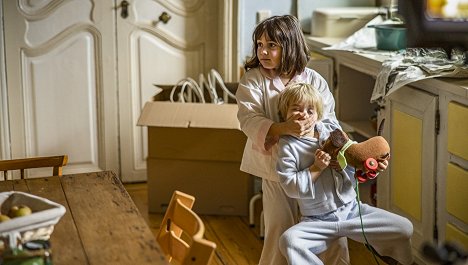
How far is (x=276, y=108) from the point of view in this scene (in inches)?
103

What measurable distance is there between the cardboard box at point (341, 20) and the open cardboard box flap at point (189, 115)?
2.40 feet

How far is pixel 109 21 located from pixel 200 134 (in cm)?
90

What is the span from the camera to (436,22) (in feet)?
8.91

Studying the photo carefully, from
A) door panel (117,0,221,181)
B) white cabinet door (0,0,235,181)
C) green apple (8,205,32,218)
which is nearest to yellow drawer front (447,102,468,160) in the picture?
green apple (8,205,32,218)

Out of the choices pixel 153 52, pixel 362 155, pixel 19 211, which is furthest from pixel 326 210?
pixel 153 52

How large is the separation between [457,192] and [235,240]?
3.90 feet

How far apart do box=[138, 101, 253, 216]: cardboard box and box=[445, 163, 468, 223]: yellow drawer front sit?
1.21 meters

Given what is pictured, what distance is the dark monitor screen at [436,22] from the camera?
2621 millimetres

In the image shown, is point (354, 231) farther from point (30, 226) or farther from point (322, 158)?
point (30, 226)

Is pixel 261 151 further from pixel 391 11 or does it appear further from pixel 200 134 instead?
pixel 391 11

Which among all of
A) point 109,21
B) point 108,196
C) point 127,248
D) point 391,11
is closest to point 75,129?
point 109,21

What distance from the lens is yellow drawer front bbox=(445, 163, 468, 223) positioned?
2.74 m

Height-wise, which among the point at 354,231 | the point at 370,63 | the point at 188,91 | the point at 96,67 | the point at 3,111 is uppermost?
the point at 370,63

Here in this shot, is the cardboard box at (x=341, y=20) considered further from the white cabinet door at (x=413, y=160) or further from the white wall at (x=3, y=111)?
the white wall at (x=3, y=111)
